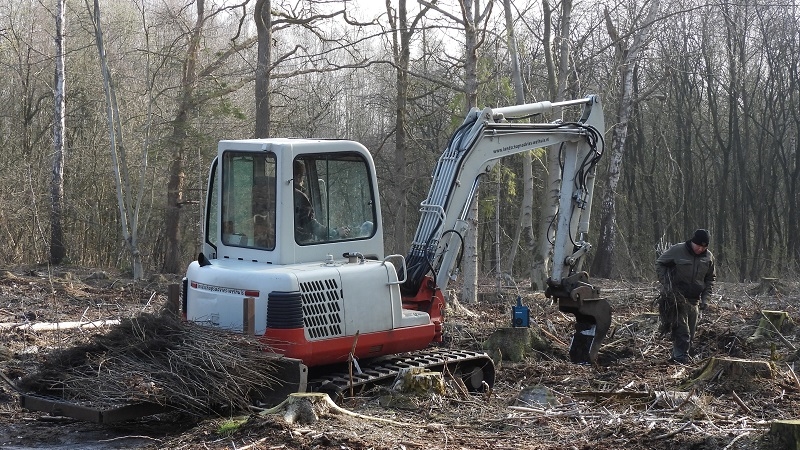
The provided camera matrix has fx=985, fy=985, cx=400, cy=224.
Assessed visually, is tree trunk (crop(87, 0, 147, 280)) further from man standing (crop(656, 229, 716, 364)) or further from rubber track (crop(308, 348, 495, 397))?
man standing (crop(656, 229, 716, 364))

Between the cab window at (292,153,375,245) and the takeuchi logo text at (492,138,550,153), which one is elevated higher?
the takeuchi logo text at (492,138,550,153)

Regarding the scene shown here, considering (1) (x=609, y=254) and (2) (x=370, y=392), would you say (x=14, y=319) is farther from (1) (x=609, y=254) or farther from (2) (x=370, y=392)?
(1) (x=609, y=254)

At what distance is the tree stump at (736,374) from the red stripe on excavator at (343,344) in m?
2.70

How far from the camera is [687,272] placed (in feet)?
38.9

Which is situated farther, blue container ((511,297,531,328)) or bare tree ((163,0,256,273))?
bare tree ((163,0,256,273))

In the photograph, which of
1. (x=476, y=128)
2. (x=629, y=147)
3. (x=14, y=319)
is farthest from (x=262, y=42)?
(x=629, y=147)

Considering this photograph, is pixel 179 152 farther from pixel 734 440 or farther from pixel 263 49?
pixel 734 440

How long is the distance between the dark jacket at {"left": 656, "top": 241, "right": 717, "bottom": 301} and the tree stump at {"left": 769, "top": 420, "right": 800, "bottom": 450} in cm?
540

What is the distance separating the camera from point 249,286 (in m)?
8.52

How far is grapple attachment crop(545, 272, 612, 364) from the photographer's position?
→ 11023 millimetres

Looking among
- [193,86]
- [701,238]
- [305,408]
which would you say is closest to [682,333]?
[701,238]

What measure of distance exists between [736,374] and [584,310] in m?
2.26

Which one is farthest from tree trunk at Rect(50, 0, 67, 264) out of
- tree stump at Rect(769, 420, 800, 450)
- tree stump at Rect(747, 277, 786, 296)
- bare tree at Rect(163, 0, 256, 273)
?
tree stump at Rect(769, 420, 800, 450)

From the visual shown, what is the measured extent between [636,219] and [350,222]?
25216 millimetres
